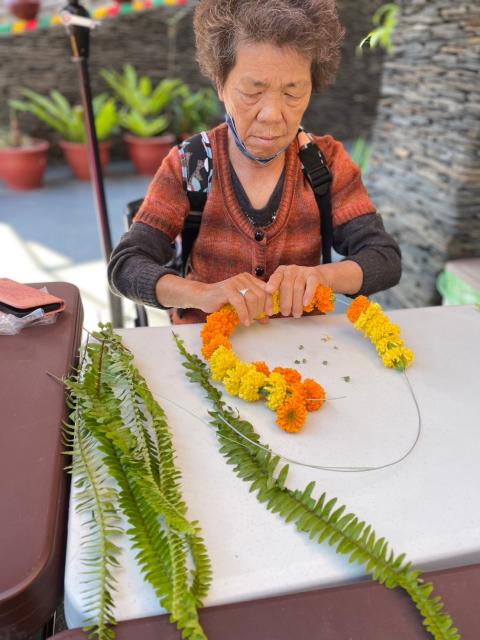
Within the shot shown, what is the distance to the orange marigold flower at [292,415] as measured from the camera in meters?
0.91

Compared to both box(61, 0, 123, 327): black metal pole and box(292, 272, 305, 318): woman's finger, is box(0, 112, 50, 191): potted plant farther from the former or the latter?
box(292, 272, 305, 318): woman's finger

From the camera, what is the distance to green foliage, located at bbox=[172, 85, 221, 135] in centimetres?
577

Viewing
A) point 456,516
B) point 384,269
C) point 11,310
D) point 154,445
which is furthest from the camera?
point 384,269

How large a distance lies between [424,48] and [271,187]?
A: 1.72m

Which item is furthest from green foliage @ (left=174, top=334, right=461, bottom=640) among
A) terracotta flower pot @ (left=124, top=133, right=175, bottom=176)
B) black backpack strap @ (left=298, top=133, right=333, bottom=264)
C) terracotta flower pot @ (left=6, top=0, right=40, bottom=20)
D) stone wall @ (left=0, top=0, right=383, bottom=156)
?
terracotta flower pot @ (left=6, top=0, right=40, bottom=20)

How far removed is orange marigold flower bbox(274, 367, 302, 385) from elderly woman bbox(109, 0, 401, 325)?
0.62 ft

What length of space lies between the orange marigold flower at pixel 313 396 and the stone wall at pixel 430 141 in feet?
6.36

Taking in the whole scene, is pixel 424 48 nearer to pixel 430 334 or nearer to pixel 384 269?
pixel 384 269

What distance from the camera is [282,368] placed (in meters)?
1.04

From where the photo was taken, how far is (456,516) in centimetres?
76

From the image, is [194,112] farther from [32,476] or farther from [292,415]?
[32,476]

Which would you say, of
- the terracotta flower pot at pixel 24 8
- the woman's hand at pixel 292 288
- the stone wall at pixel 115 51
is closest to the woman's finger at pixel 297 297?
the woman's hand at pixel 292 288

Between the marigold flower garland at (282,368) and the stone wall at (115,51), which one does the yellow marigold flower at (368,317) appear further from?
the stone wall at (115,51)

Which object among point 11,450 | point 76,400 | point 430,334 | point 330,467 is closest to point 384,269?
point 430,334
